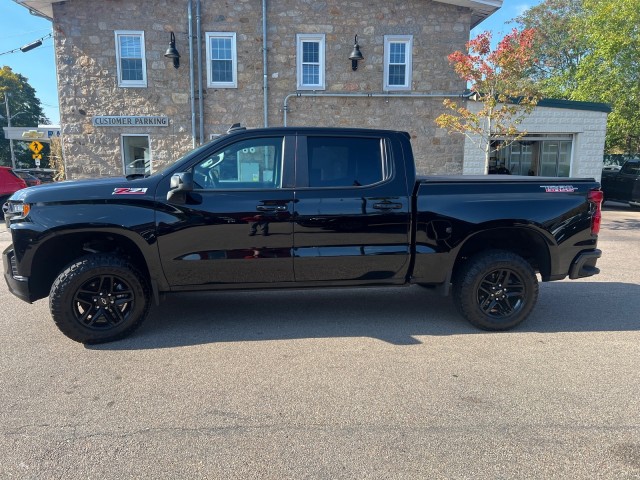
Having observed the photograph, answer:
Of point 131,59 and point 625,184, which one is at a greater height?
point 131,59

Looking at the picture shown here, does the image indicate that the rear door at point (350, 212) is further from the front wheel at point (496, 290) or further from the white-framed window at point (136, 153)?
the white-framed window at point (136, 153)

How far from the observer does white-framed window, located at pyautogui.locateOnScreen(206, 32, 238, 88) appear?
14.3 meters

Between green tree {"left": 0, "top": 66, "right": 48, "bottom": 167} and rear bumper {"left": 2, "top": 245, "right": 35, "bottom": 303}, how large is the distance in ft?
203

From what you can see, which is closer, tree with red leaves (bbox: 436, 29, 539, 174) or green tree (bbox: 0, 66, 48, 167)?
tree with red leaves (bbox: 436, 29, 539, 174)

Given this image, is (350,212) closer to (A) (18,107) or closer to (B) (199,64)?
(B) (199,64)

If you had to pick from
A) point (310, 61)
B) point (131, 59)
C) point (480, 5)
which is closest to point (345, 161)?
point (310, 61)

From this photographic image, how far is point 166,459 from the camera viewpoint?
2551mm

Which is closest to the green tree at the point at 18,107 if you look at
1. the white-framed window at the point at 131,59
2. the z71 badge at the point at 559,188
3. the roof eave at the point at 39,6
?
the roof eave at the point at 39,6

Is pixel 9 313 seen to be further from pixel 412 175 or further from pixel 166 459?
pixel 412 175

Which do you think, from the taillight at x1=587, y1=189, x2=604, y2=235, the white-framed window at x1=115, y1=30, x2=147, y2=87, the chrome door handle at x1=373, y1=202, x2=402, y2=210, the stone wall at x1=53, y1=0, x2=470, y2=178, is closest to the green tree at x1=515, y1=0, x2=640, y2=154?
the stone wall at x1=53, y1=0, x2=470, y2=178

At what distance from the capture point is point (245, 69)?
1448cm

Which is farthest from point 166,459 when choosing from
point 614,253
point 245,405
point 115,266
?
point 614,253

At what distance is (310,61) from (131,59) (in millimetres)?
5673

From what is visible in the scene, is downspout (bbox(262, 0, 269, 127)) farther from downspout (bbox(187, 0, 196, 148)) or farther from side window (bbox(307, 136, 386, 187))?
side window (bbox(307, 136, 386, 187))
